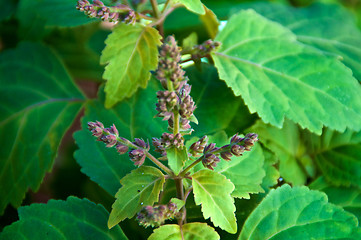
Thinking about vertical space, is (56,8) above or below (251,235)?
above

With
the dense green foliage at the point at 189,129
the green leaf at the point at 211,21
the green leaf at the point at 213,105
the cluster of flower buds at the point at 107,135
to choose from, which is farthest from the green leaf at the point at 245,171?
the green leaf at the point at 211,21

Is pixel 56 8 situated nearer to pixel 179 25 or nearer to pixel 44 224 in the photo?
pixel 179 25

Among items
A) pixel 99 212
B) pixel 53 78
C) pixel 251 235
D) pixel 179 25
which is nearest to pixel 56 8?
pixel 53 78

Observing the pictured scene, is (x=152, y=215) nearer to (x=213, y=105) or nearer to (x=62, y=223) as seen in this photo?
(x=62, y=223)

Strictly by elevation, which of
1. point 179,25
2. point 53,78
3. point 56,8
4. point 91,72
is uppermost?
point 56,8

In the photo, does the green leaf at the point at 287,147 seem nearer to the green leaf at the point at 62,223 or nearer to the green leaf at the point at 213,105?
the green leaf at the point at 213,105

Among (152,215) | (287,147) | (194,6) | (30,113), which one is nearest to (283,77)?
(287,147)
